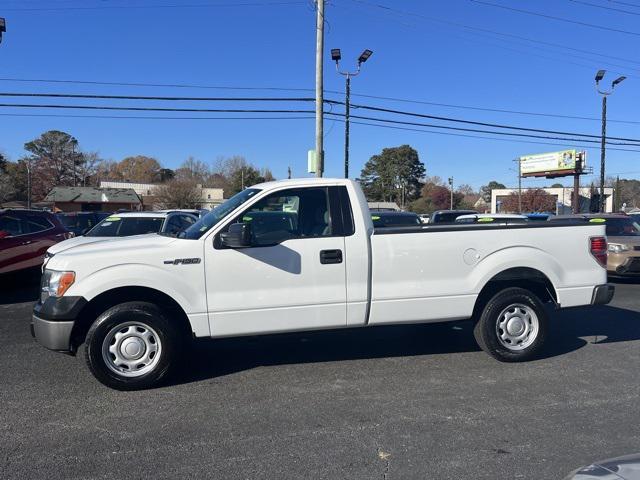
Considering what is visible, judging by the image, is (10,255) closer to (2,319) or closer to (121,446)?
(2,319)

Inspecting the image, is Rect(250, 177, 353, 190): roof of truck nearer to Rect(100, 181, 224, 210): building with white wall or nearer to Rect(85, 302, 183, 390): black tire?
Rect(85, 302, 183, 390): black tire

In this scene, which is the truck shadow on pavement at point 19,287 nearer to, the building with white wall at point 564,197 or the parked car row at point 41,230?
the parked car row at point 41,230

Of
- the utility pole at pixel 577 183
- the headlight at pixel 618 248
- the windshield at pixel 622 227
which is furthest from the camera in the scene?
the utility pole at pixel 577 183

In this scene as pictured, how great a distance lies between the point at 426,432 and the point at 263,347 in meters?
2.87

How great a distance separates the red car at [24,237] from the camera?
412 inches

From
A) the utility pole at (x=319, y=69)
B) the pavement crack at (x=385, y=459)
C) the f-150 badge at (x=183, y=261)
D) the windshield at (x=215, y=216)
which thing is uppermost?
the utility pole at (x=319, y=69)

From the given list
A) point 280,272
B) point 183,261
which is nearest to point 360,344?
point 280,272

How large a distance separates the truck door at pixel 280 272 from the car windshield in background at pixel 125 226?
6.30m

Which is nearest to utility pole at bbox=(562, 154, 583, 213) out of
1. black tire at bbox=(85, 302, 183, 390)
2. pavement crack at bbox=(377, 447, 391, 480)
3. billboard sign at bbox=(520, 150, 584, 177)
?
billboard sign at bbox=(520, 150, 584, 177)

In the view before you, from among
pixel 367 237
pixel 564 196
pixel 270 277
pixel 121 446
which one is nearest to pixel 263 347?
pixel 270 277

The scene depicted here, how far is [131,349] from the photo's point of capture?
4941 millimetres

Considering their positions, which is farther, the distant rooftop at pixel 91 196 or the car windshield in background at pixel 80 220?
the distant rooftop at pixel 91 196

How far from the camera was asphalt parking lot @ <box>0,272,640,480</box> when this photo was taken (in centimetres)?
356

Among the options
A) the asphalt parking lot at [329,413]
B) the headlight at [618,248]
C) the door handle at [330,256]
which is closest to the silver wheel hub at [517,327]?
the asphalt parking lot at [329,413]
